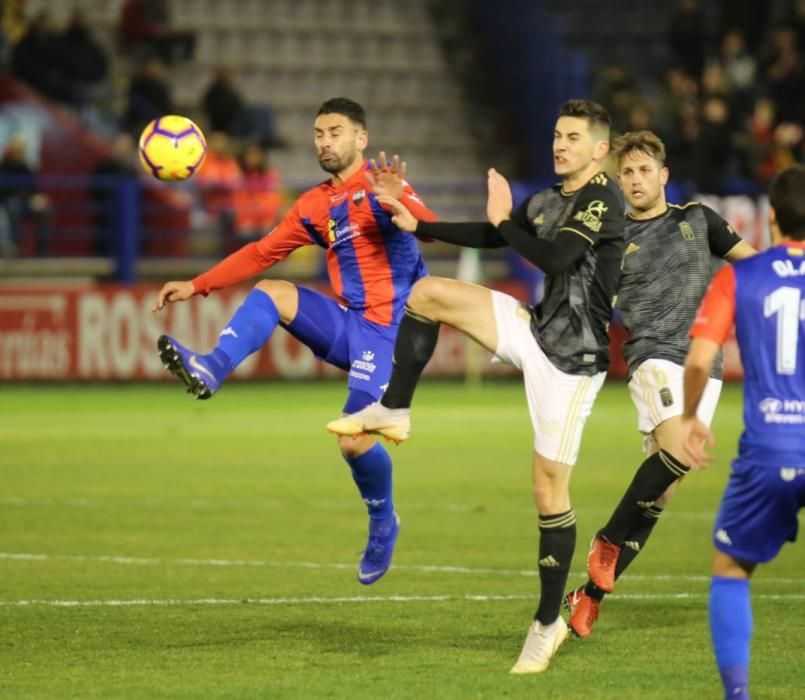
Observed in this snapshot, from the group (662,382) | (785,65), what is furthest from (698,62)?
(662,382)

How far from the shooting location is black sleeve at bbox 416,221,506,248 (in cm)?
790

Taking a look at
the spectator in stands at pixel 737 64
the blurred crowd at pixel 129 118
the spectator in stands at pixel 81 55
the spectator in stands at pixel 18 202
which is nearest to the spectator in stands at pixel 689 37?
the spectator in stands at pixel 737 64

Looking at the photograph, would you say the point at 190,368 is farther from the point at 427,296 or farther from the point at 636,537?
the point at 636,537

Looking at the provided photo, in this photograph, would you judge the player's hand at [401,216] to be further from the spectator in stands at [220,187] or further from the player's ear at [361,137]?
the spectator in stands at [220,187]

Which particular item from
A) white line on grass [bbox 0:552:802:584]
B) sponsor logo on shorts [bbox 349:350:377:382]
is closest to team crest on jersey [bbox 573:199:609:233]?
sponsor logo on shorts [bbox 349:350:377:382]

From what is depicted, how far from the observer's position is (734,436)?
17.4 meters

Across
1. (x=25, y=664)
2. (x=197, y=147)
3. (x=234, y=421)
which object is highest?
(x=197, y=147)

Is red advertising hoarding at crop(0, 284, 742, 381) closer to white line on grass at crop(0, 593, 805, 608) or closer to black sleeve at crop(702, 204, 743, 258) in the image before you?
white line on grass at crop(0, 593, 805, 608)

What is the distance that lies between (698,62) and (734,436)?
12.1 m

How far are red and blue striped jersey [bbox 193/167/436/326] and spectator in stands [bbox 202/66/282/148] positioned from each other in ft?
52.9

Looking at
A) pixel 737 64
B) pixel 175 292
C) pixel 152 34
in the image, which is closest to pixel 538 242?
pixel 175 292

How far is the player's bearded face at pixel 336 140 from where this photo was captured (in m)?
9.14

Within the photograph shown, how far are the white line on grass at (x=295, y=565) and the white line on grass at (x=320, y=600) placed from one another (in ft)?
1.84

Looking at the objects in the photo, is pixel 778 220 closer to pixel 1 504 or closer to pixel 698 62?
pixel 1 504
